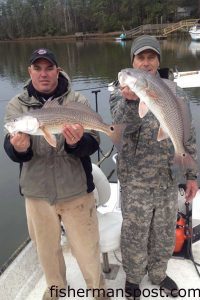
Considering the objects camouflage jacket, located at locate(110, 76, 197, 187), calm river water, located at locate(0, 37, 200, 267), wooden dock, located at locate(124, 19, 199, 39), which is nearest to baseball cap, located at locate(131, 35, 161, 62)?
camouflage jacket, located at locate(110, 76, 197, 187)

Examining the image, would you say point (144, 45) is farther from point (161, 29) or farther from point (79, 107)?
point (161, 29)

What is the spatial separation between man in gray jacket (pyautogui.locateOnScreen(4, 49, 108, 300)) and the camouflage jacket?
288 mm

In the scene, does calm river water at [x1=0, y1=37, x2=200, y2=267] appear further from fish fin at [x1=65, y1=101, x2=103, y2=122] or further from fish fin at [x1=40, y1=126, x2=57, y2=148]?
fish fin at [x1=40, y1=126, x2=57, y2=148]

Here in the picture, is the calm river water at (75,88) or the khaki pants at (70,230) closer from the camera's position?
the khaki pants at (70,230)

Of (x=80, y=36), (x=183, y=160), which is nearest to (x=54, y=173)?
(x=183, y=160)

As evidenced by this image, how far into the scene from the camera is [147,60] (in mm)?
2996

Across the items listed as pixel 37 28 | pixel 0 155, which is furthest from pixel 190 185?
pixel 37 28


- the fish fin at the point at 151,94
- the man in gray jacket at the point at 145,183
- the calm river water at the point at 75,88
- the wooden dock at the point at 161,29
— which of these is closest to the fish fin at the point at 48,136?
the man in gray jacket at the point at 145,183

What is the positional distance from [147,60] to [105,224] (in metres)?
1.77

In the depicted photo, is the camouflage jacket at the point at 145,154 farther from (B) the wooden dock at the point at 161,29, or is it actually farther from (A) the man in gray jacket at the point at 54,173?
(B) the wooden dock at the point at 161,29

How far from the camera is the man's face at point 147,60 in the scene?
117 inches

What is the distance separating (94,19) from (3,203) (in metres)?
73.7

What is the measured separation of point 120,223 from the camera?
375 cm

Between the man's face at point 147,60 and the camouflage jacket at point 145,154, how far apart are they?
28 centimetres
